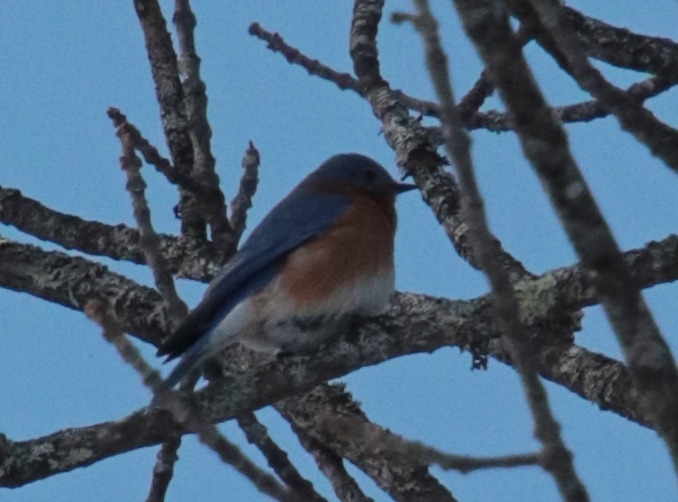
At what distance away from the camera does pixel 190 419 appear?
9.06 feet

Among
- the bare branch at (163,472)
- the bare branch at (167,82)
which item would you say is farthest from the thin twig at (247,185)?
the bare branch at (163,472)

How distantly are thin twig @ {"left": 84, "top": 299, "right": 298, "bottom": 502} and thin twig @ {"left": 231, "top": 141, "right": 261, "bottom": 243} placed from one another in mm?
2953

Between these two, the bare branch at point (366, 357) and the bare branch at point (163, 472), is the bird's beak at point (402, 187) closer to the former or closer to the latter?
the bare branch at point (366, 357)

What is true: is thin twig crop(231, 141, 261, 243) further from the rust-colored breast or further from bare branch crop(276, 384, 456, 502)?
bare branch crop(276, 384, 456, 502)

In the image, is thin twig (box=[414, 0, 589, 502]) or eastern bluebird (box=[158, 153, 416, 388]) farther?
eastern bluebird (box=[158, 153, 416, 388])

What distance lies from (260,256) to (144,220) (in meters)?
2.68

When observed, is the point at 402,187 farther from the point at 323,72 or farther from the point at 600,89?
the point at 600,89

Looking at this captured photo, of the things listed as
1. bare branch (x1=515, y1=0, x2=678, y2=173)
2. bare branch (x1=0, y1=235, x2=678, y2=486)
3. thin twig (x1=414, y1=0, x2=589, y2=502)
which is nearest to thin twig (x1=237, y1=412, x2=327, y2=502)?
bare branch (x1=0, y1=235, x2=678, y2=486)

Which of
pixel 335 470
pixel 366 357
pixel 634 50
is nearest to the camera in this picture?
pixel 366 357

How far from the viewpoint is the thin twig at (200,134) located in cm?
607

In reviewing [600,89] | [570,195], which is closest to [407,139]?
[600,89]

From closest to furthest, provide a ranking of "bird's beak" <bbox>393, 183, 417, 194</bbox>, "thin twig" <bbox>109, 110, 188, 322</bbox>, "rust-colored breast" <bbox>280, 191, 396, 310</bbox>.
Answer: "thin twig" <bbox>109, 110, 188, 322</bbox> < "rust-colored breast" <bbox>280, 191, 396, 310</bbox> < "bird's beak" <bbox>393, 183, 417, 194</bbox>

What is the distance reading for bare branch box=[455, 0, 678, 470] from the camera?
236 cm

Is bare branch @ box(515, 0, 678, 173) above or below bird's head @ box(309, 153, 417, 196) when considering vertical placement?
below
